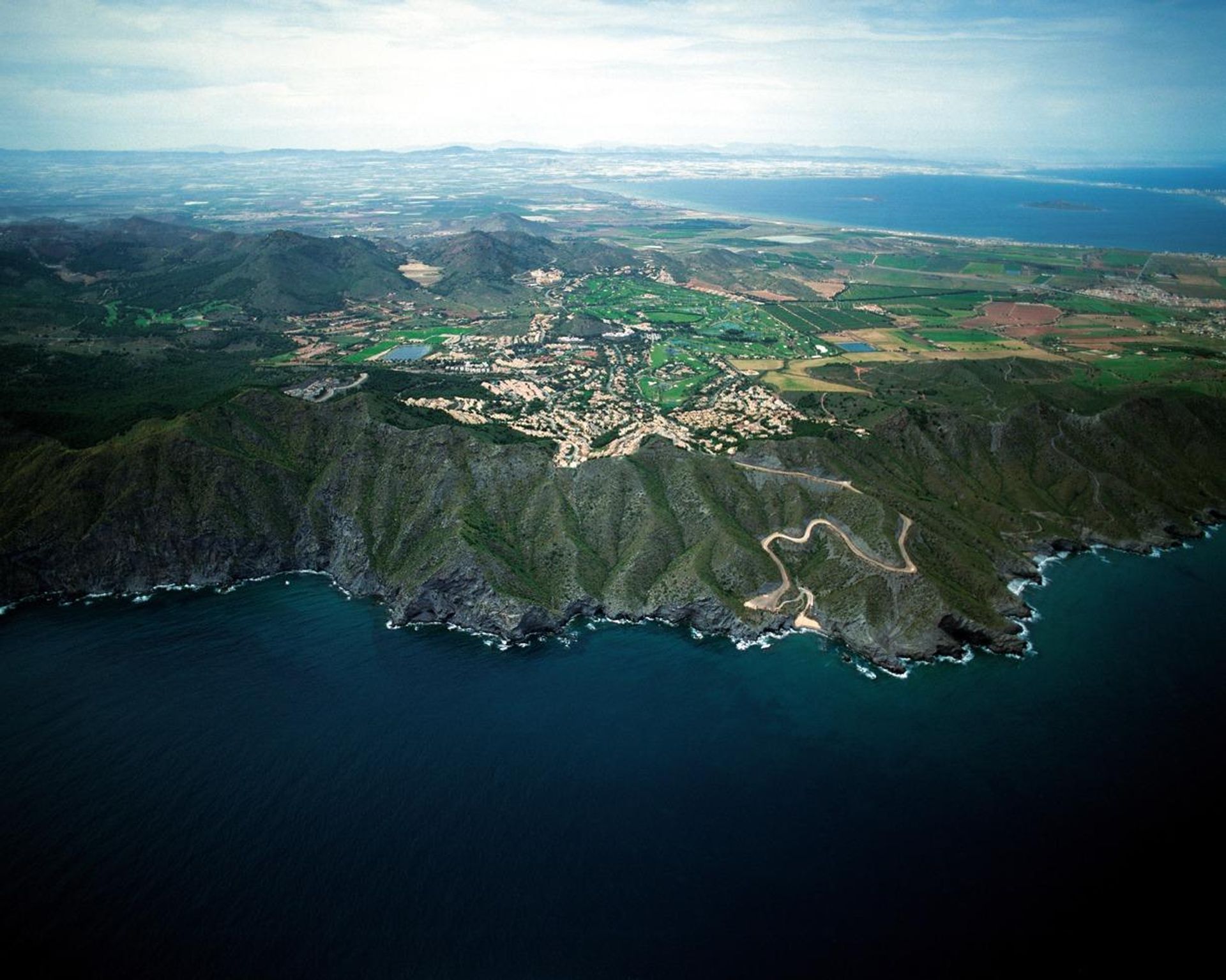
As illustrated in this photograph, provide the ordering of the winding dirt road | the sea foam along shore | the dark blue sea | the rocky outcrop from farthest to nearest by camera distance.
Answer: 1. the sea foam along shore
2. the rocky outcrop
3. the winding dirt road
4. the dark blue sea

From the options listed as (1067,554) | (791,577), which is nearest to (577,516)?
(791,577)

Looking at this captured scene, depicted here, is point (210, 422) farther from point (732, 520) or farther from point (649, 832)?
point (649, 832)

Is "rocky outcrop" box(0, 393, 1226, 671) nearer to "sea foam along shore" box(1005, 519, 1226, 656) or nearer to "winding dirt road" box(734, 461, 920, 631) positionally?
"sea foam along shore" box(1005, 519, 1226, 656)

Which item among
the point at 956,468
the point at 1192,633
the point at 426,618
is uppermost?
the point at 956,468

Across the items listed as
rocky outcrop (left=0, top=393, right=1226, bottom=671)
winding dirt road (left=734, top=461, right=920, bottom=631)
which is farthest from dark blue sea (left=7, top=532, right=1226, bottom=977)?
rocky outcrop (left=0, top=393, right=1226, bottom=671)

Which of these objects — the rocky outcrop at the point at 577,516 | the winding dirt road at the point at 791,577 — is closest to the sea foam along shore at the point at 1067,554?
the rocky outcrop at the point at 577,516

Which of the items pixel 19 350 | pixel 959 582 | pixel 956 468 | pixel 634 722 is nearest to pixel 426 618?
pixel 634 722

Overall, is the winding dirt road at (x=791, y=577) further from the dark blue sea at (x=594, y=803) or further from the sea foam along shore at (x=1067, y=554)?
the sea foam along shore at (x=1067, y=554)
